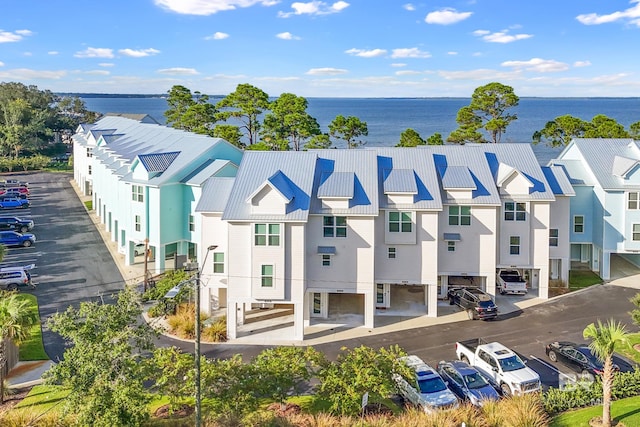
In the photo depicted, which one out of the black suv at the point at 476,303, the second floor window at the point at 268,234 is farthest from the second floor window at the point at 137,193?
the black suv at the point at 476,303

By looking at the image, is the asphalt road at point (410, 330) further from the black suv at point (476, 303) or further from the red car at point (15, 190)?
the red car at point (15, 190)

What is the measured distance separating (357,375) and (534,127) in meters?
171

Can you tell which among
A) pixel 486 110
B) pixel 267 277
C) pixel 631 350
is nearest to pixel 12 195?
pixel 267 277

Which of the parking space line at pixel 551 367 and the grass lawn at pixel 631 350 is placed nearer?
the parking space line at pixel 551 367

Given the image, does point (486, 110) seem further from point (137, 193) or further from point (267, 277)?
point (267, 277)

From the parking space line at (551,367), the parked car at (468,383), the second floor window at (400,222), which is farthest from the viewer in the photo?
the second floor window at (400,222)

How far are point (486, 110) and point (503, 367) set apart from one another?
4110 cm

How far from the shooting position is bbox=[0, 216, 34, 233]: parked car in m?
46.8

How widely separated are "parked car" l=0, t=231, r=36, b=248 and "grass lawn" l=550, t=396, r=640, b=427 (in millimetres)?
41396

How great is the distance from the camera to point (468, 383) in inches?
814

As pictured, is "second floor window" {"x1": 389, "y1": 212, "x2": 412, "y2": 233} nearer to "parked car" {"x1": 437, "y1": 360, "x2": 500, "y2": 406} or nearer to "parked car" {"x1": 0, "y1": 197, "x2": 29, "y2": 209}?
"parked car" {"x1": 437, "y1": 360, "x2": 500, "y2": 406}

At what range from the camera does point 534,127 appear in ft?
559

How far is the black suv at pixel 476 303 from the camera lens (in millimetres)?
29156

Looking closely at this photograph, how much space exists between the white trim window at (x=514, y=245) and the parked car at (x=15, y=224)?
41.7 meters
